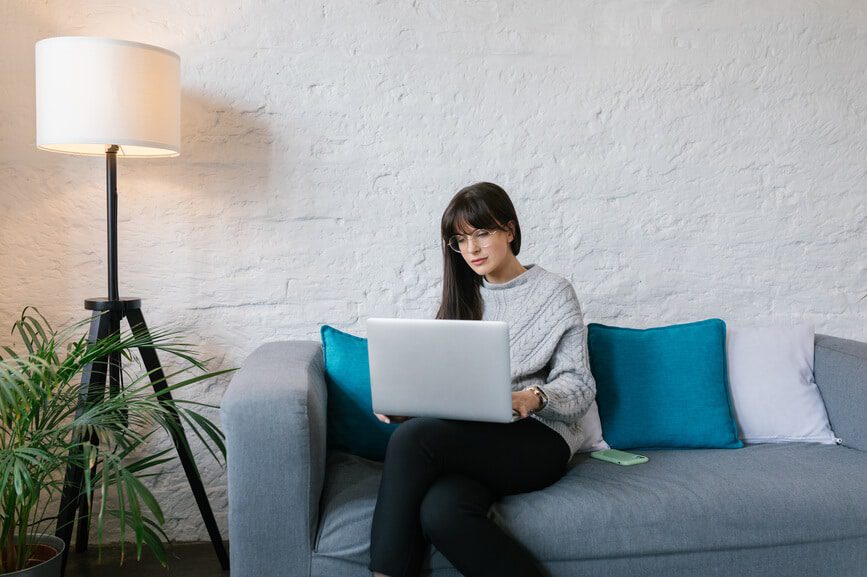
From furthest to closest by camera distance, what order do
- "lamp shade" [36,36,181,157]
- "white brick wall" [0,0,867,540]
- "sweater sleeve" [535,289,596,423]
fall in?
"white brick wall" [0,0,867,540] → "lamp shade" [36,36,181,157] → "sweater sleeve" [535,289,596,423]

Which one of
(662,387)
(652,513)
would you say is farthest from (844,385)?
(652,513)

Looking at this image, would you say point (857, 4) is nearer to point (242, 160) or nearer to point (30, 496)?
point (242, 160)

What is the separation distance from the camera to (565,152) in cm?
274

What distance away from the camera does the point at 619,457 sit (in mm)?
2201

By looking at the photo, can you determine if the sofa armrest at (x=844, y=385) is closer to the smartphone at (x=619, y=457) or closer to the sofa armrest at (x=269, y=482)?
the smartphone at (x=619, y=457)

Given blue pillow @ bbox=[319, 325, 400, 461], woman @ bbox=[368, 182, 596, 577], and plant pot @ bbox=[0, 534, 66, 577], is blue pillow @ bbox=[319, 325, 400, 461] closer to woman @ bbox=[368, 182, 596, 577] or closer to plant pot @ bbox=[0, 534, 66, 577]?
woman @ bbox=[368, 182, 596, 577]

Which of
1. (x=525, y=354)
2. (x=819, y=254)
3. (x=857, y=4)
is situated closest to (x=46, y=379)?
(x=525, y=354)

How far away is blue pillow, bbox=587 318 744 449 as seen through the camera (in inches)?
92.2

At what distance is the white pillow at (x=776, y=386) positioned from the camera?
241cm

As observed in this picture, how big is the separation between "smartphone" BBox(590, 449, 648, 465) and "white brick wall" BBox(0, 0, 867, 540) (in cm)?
65

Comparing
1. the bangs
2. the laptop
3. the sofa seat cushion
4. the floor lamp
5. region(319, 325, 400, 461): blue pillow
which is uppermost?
the floor lamp

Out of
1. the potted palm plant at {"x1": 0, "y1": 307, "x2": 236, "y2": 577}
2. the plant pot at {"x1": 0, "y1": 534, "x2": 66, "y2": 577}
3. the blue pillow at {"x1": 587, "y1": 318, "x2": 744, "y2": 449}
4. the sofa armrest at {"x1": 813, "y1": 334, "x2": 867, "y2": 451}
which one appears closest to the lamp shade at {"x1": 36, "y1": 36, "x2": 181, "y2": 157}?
the potted palm plant at {"x1": 0, "y1": 307, "x2": 236, "y2": 577}

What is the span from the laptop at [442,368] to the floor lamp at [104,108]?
2.17 ft

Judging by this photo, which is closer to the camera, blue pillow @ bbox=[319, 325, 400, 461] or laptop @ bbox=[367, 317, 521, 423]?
laptop @ bbox=[367, 317, 521, 423]
